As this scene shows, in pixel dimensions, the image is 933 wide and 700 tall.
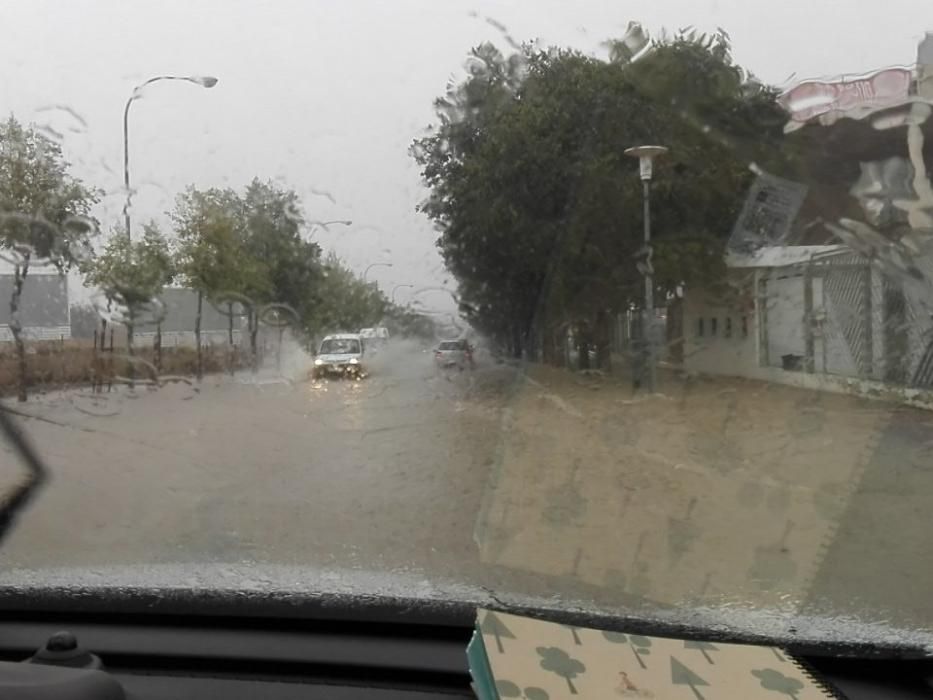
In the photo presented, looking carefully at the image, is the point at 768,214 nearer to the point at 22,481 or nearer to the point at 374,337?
the point at 374,337

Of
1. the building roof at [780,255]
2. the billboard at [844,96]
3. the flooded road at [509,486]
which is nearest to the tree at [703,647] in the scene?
the flooded road at [509,486]

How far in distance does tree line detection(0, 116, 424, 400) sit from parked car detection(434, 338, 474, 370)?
1.45m

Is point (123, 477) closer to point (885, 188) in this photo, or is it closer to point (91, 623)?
point (91, 623)

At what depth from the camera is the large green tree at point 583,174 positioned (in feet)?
38.4

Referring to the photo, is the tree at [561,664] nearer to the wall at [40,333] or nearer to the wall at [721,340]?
the wall at [40,333]

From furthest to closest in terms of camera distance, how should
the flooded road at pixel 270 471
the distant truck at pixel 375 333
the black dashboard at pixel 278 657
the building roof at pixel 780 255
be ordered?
the building roof at pixel 780 255, the distant truck at pixel 375 333, the flooded road at pixel 270 471, the black dashboard at pixel 278 657

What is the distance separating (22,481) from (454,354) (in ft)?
23.8

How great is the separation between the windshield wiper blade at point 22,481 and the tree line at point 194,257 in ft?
3.49

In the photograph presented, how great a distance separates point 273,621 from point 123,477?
568 centimetres

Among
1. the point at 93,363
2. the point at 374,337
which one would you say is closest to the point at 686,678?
the point at 374,337

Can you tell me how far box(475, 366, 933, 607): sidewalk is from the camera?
5719mm

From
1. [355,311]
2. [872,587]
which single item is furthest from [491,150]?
[872,587]

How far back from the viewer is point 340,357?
14.7 metres

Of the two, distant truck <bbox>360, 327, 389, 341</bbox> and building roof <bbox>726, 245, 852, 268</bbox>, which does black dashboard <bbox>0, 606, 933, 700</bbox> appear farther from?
building roof <bbox>726, 245, 852, 268</bbox>
